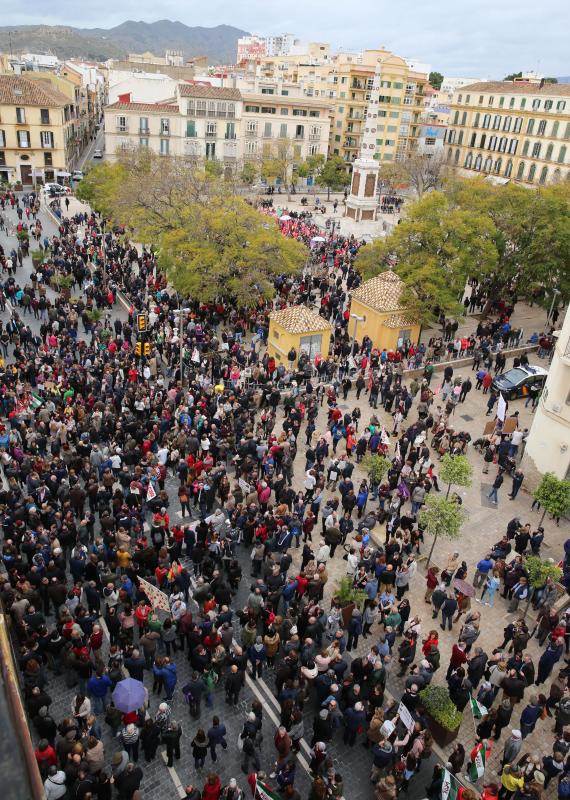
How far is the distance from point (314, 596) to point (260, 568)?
1.68 meters

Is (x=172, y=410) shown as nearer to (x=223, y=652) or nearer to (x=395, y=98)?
(x=223, y=652)

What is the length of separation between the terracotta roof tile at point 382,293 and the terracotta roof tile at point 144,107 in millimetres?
43619

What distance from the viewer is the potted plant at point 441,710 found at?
11102 millimetres

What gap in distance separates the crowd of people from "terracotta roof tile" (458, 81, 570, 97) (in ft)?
176

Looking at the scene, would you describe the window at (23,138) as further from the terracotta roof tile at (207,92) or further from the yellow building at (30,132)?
the terracotta roof tile at (207,92)

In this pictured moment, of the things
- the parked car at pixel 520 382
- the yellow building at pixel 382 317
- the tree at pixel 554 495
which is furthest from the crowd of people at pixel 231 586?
the yellow building at pixel 382 317

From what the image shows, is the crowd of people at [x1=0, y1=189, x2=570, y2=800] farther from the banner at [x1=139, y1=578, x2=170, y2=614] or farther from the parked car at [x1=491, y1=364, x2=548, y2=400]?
the parked car at [x1=491, y1=364, x2=548, y2=400]

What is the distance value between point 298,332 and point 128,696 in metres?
17.4

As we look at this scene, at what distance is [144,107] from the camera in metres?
62.7

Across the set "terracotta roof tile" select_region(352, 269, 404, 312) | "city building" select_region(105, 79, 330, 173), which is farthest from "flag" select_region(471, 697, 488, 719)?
"city building" select_region(105, 79, 330, 173)

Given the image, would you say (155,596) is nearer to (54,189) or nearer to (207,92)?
(54,189)

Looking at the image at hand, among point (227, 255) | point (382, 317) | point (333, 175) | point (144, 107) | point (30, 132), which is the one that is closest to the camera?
point (382, 317)


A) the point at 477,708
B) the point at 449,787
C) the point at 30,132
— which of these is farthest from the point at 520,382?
the point at 30,132

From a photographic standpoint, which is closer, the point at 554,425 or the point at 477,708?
the point at 477,708
